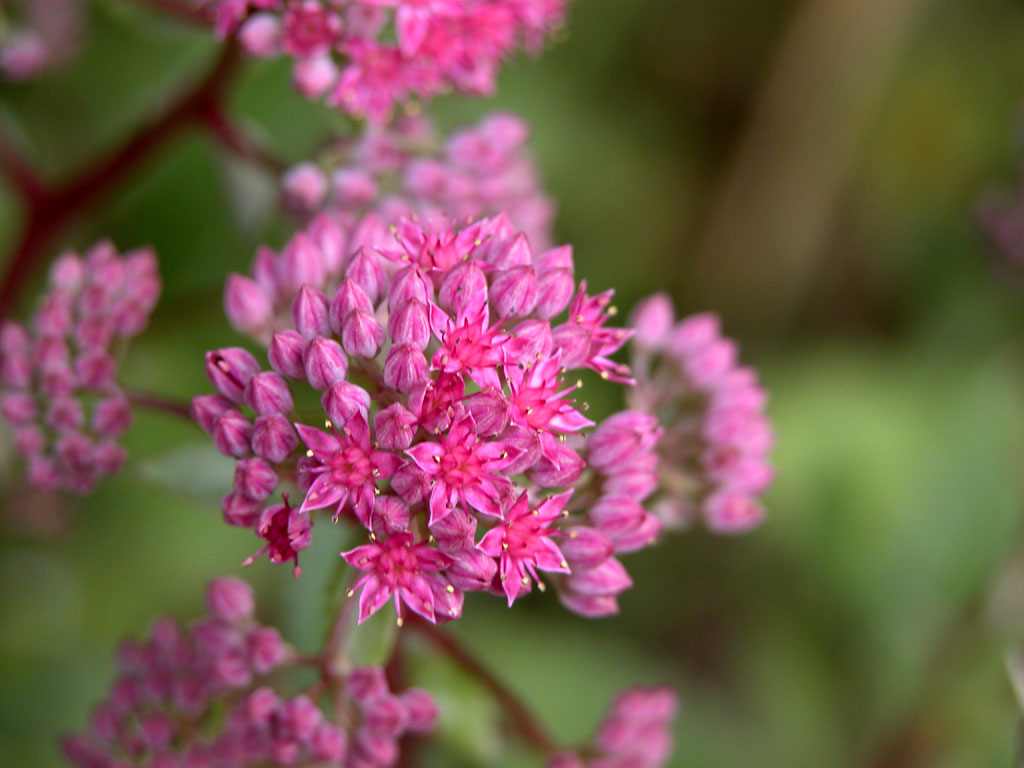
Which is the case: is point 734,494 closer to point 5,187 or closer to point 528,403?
point 528,403

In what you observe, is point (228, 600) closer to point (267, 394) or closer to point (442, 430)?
point (267, 394)

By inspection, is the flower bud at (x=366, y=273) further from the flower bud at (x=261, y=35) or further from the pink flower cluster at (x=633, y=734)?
the pink flower cluster at (x=633, y=734)

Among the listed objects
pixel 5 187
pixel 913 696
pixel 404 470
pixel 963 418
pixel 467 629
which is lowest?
pixel 467 629

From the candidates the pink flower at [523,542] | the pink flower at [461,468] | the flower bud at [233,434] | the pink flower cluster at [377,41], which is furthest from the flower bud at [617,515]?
the pink flower cluster at [377,41]

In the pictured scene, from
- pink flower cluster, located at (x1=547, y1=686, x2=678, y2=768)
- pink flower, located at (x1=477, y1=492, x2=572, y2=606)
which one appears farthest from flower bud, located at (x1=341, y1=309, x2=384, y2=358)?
pink flower cluster, located at (x1=547, y1=686, x2=678, y2=768)

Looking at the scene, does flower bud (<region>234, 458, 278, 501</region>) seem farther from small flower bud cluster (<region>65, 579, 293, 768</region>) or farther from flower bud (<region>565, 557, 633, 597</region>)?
flower bud (<region>565, 557, 633, 597</region>)

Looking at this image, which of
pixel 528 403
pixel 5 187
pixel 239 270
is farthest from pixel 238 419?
pixel 5 187
